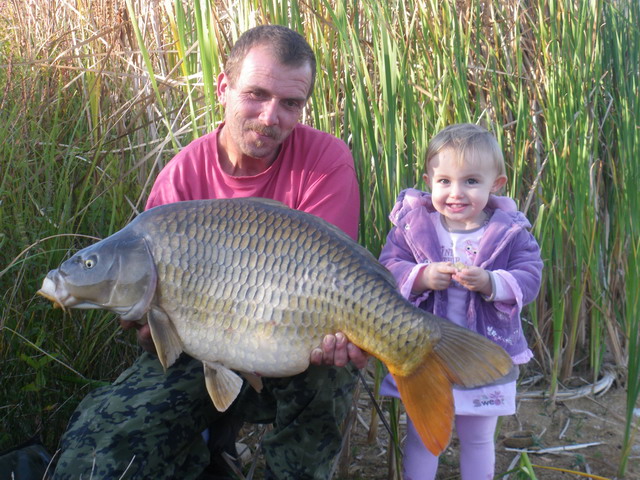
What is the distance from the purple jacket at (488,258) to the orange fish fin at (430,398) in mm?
362

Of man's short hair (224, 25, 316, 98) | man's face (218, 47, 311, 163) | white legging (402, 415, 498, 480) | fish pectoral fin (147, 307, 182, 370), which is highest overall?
man's short hair (224, 25, 316, 98)

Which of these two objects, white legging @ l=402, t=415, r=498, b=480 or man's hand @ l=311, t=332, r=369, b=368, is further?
white legging @ l=402, t=415, r=498, b=480

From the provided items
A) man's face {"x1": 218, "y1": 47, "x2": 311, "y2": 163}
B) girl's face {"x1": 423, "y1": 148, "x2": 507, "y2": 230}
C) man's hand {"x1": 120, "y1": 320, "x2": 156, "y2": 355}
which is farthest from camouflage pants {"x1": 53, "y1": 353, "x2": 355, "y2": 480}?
man's face {"x1": 218, "y1": 47, "x2": 311, "y2": 163}

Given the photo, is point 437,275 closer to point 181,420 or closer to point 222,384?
point 222,384

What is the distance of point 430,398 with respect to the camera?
150cm

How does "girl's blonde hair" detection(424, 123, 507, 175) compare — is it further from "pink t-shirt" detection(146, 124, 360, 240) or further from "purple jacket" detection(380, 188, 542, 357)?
"pink t-shirt" detection(146, 124, 360, 240)

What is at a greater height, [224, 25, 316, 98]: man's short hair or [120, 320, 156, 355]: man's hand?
[224, 25, 316, 98]: man's short hair

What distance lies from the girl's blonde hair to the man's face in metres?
0.39

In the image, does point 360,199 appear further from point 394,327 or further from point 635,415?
point 635,415

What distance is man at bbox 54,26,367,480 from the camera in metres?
1.77

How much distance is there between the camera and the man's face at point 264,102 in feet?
6.31

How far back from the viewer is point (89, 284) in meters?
1.49

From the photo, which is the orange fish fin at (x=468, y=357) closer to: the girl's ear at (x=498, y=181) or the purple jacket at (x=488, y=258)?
the purple jacket at (x=488, y=258)

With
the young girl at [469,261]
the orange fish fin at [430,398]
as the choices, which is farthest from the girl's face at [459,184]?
the orange fish fin at [430,398]
